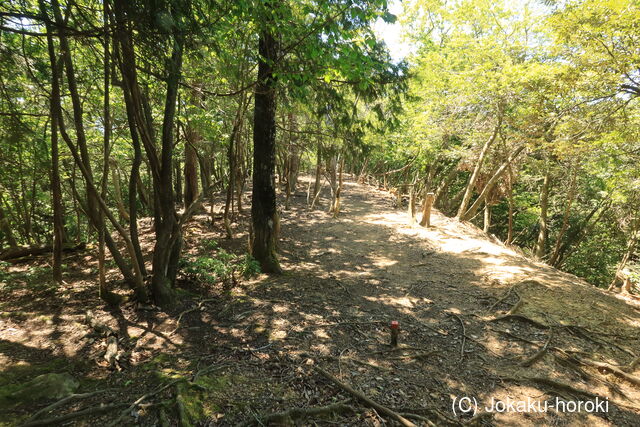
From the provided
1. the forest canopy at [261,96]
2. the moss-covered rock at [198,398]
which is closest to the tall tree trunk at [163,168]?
the forest canopy at [261,96]

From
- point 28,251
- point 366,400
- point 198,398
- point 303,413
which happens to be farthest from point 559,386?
point 28,251

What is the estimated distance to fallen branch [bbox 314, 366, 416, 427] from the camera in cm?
283

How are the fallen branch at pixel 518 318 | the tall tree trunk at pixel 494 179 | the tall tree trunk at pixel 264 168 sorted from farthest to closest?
the tall tree trunk at pixel 494 179
the tall tree trunk at pixel 264 168
the fallen branch at pixel 518 318

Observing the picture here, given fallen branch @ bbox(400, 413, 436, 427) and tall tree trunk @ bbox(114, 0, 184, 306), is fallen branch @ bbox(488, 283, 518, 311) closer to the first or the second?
fallen branch @ bbox(400, 413, 436, 427)

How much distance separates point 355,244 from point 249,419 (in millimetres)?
7146

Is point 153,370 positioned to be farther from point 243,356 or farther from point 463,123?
point 463,123

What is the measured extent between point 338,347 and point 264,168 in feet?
12.4

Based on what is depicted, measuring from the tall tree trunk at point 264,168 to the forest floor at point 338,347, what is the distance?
0.79 m

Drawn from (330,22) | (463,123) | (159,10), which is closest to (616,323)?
(330,22)

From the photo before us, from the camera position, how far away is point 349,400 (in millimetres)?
3080

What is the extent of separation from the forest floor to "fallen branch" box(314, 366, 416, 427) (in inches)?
2.3

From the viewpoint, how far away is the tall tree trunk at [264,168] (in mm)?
5641

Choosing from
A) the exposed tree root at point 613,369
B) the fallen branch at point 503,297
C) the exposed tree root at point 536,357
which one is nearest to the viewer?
the exposed tree root at point 613,369

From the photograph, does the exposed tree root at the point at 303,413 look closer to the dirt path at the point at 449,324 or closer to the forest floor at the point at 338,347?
the forest floor at the point at 338,347
